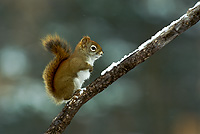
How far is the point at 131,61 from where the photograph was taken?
70.4 inches

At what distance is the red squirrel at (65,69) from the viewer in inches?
83.0

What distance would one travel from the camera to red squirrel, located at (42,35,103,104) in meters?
2.11

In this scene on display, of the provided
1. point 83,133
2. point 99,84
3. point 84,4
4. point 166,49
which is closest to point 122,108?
point 83,133

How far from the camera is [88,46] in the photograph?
229 cm

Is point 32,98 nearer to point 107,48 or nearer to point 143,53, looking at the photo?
point 107,48

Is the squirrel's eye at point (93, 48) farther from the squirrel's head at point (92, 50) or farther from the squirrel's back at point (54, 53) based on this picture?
the squirrel's back at point (54, 53)

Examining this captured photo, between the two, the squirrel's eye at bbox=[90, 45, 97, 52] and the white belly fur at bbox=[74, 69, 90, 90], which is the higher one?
the squirrel's eye at bbox=[90, 45, 97, 52]

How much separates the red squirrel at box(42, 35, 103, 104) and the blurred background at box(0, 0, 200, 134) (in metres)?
2.80

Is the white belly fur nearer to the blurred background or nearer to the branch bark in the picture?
the branch bark

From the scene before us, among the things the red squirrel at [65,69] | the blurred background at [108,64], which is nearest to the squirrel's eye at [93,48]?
the red squirrel at [65,69]

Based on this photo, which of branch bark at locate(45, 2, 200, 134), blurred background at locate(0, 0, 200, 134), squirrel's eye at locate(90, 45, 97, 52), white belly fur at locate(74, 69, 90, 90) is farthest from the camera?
Result: blurred background at locate(0, 0, 200, 134)

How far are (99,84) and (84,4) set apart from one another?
419 cm

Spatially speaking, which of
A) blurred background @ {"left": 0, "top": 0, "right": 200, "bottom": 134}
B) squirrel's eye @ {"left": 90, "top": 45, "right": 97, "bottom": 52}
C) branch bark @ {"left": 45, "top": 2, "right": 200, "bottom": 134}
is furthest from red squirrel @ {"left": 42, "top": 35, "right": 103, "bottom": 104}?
blurred background @ {"left": 0, "top": 0, "right": 200, "bottom": 134}

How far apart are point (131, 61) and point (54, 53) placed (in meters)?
0.63
